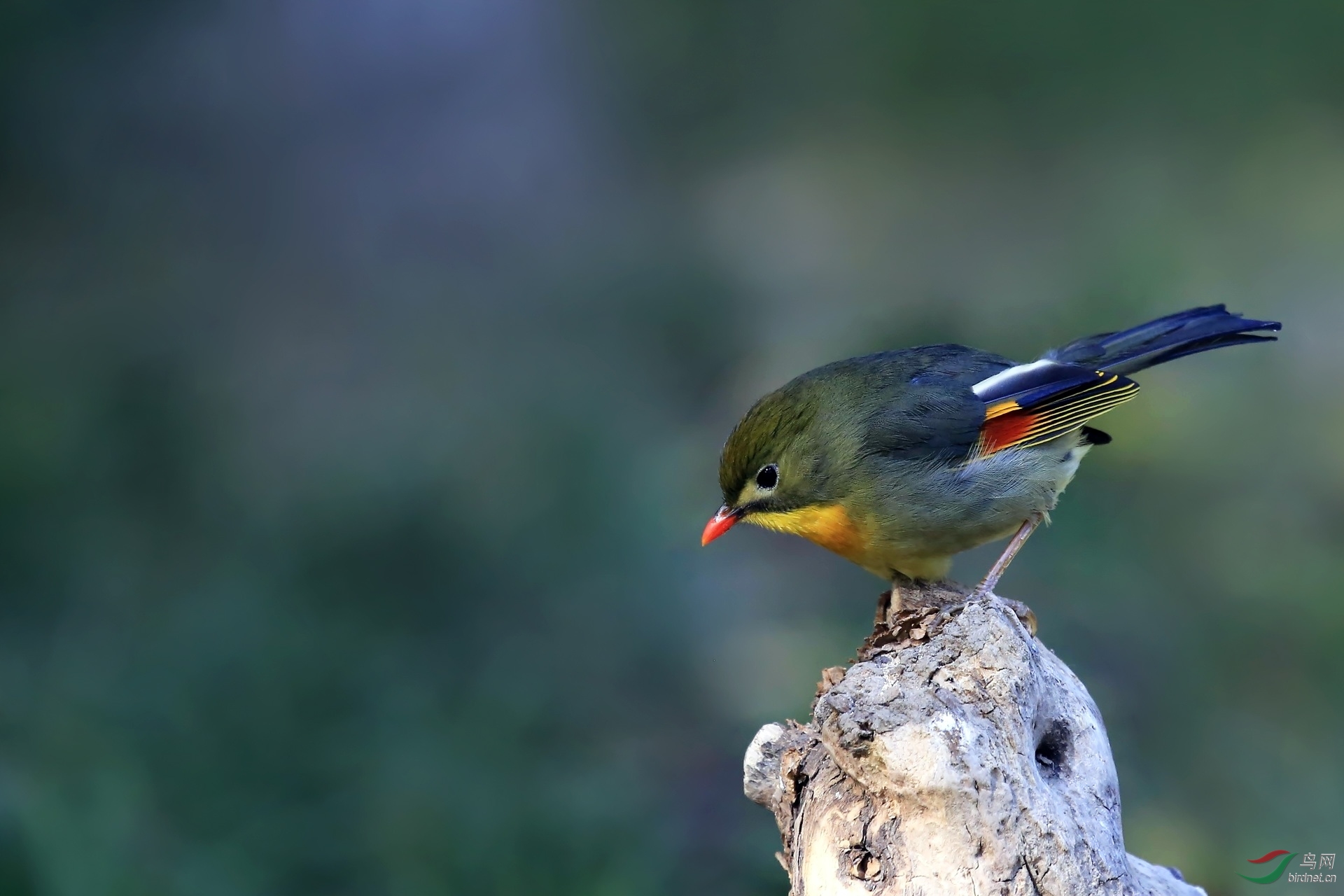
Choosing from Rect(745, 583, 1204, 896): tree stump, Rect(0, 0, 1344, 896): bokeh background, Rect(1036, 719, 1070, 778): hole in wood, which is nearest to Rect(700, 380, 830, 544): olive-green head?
Rect(745, 583, 1204, 896): tree stump

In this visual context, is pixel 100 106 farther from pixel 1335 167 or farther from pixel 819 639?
pixel 1335 167

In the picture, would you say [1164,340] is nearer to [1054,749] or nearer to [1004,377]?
[1004,377]

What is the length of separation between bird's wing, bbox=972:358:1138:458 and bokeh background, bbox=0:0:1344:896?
1.57 meters

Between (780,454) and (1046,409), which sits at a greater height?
(1046,409)

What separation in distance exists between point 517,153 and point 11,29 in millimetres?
2818

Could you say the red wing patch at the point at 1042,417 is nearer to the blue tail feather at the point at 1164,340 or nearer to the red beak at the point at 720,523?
the blue tail feather at the point at 1164,340

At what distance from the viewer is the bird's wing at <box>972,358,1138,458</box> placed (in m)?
3.39

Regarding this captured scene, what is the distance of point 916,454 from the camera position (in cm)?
341

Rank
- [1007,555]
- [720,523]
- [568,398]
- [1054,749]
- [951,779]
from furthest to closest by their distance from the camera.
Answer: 1. [568,398]
2. [720,523]
3. [1007,555]
4. [1054,749]
5. [951,779]

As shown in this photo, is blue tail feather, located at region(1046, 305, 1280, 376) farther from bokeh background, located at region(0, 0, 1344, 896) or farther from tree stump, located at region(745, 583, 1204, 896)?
bokeh background, located at region(0, 0, 1344, 896)

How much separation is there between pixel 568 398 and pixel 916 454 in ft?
10.1

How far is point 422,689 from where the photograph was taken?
15.9 feet

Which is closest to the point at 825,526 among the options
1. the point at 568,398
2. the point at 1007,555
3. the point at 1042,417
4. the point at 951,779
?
the point at 1007,555

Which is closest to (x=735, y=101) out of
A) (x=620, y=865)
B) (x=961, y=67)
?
(x=961, y=67)
